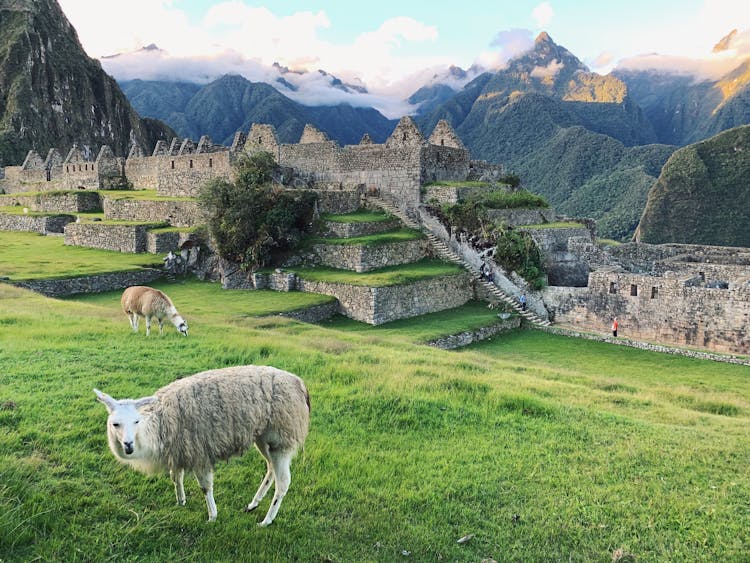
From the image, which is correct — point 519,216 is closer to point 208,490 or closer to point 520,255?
point 520,255

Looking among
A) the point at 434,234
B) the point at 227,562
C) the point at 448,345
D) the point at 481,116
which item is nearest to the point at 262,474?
the point at 227,562

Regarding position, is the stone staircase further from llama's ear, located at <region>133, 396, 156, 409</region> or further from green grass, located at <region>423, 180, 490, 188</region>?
llama's ear, located at <region>133, 396, 156, 409</region>

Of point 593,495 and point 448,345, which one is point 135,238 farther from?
point 593,495

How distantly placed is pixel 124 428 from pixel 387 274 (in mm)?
16819

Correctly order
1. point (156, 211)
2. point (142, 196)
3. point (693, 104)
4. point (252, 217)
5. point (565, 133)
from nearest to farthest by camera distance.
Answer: point (252, 217)
point (156, 211)
point (142, 196)
point (565, 133)
point (693, 104)

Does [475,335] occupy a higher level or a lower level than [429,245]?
lower

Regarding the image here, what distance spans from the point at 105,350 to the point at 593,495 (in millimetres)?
Result: 8083

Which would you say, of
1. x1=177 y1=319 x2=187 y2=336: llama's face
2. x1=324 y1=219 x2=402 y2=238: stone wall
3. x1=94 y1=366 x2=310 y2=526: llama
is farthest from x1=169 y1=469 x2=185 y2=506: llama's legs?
x1=324 y1=219 x2=402 y2=238: stone wall

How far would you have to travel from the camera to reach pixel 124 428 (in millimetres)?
4480

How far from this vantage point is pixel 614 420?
27.8 feet

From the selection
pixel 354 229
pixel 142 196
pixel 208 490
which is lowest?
pixel 208 490

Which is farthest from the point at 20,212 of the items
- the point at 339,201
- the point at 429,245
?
the point at 429,245

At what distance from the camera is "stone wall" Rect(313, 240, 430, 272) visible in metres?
22.0

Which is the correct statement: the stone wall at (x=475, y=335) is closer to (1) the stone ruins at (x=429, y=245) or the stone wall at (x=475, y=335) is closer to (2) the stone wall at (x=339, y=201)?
(1) the stone ruins at (x=429, y=245)
